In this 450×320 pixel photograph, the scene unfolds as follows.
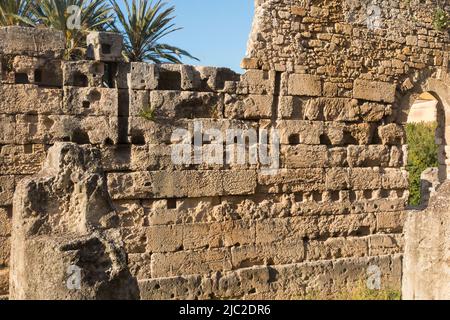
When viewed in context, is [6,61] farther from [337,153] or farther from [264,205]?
[337,153]

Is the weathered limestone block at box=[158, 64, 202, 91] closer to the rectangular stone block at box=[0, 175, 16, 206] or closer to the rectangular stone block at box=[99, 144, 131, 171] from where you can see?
the rectangular stone block at box=[99, 144, 131, 171]

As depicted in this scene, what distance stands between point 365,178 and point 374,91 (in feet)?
4.51

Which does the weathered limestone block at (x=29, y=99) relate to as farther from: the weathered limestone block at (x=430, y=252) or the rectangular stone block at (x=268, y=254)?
the weathered limestone block at (x=430, y=252)

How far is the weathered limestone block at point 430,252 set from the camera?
5.41m

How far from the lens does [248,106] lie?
30.7 ft

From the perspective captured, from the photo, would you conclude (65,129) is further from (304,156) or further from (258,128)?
(304,156)

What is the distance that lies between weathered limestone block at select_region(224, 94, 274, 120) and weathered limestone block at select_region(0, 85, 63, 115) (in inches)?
91.9

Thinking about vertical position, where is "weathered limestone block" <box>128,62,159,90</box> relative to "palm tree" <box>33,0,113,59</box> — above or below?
below

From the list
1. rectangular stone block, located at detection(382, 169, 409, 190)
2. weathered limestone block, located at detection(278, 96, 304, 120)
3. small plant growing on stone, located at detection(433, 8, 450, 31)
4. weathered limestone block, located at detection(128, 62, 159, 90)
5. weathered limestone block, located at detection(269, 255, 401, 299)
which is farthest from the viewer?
small plant growing on stone, located at detection(433, 8, 450, 31)

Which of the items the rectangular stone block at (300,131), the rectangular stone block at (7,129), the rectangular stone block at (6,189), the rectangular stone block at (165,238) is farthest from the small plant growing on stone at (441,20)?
the rectangular stone block at (6,189)

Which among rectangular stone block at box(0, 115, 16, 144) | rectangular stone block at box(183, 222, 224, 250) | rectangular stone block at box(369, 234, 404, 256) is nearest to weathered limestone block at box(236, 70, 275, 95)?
rectangular stone block at box(183, 222, 224, 250)

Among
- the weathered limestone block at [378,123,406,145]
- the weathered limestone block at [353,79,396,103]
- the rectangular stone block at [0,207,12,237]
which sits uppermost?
the weathered limestone block at [353,79,396,103]

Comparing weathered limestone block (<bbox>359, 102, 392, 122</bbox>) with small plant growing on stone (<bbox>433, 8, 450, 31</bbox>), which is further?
small plant growing on stone (<bbox>433, 8, 450, 31</bbox>)
